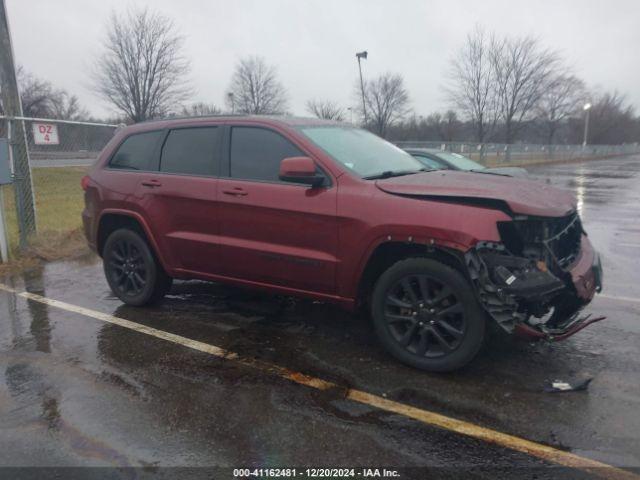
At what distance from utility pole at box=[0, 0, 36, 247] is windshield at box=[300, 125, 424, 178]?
5374 mm

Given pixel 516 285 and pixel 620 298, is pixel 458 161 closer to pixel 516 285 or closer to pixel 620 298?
pixel 620 298

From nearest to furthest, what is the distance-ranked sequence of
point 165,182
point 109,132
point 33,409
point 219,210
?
1. point 33,409
2. point 219,210
3. point 165,182
4. point 109,132

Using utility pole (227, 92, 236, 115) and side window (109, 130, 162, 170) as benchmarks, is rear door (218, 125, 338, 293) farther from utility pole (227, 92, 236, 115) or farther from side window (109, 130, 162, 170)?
utility pole (227, 92, 236, 115)

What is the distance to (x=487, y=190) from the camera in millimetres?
3371

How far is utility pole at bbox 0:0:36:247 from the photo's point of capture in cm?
730

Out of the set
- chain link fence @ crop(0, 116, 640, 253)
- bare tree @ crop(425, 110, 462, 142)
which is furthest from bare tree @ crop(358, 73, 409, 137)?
chain link fence @ crop(0, 116, 640, 253)

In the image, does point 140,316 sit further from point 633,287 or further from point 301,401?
point 633,287

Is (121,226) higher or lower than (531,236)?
lower

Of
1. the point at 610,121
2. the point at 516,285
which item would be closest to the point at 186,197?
the point at 516,285

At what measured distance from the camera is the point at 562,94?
43.6 metres

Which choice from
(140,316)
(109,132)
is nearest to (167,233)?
(140,316)

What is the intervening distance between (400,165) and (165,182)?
218 cm

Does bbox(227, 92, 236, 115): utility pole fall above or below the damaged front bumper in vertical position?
above

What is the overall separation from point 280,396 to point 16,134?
6347 millimetres
